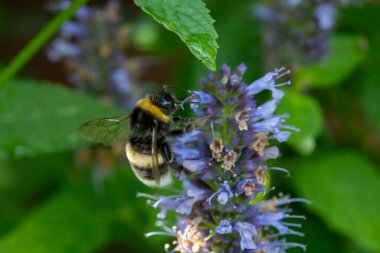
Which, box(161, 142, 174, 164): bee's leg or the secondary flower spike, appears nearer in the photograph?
the secondary flower spike

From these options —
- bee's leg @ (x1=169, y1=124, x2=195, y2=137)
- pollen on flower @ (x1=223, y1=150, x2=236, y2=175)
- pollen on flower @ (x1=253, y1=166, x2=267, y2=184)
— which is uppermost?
bee's leg @ (x1=169, y1=124, x2=195, y2=137)

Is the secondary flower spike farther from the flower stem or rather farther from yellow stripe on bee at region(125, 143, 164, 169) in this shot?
the flower stem

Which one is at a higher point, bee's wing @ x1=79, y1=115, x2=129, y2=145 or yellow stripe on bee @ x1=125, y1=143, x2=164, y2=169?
bee's wing @ x1=79, y1=115, x2=129, y2=145

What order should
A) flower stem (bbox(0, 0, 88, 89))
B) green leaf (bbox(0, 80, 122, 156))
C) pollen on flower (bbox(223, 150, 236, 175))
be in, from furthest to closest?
green leaf (bbox(0, 80, 122, 156)) → flower stem (bbox(0, 0, 88, 89)) → pollen on flower (bbox(223, 150, 236, 175))

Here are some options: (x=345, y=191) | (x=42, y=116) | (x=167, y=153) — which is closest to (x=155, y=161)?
(x=167, y=153)

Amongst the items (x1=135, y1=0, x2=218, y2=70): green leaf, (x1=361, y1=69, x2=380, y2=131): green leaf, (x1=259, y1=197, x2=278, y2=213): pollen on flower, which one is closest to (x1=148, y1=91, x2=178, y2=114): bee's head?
(x1=135, y1=0, x2=218, y2=70): green leaf

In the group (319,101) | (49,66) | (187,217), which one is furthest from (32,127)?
(49,66)

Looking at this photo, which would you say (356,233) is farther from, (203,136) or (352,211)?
(203,136)

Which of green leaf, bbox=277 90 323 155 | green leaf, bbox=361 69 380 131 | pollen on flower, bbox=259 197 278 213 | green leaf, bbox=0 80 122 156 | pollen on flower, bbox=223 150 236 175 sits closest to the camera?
pollen on flower, bbox=223 150 236 175
